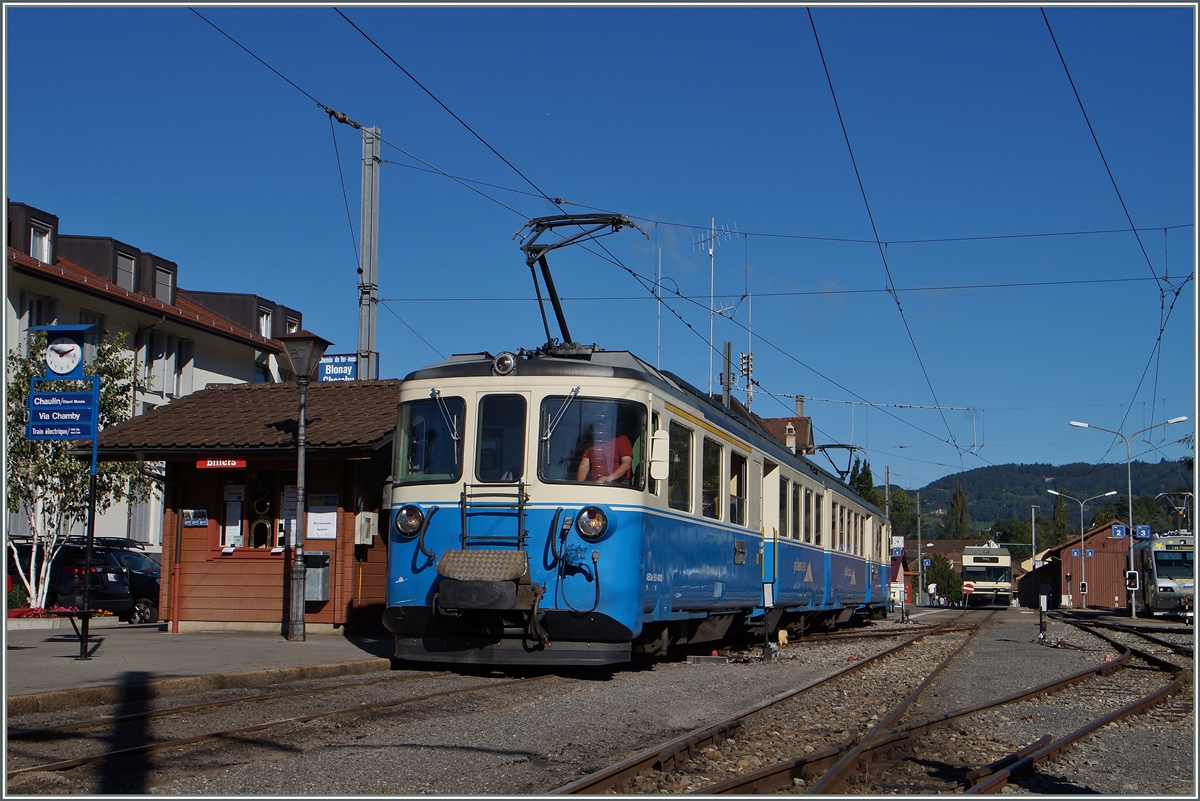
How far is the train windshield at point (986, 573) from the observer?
179 feet

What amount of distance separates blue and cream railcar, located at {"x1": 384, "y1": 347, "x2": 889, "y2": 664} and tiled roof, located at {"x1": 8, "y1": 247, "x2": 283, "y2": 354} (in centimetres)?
1975

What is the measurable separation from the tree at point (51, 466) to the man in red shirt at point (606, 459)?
11597 millimetres

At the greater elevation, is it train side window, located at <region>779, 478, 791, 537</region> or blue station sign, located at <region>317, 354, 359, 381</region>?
blue station sign, located at <region>317, 354, 359, 381</region>

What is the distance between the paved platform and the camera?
8359mm

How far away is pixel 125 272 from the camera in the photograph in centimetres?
3459

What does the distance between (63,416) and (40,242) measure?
73.9ft

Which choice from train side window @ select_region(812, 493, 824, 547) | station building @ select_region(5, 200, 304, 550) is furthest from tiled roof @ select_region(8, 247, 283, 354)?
train side window @ select_region(812, 493, 824, 547)

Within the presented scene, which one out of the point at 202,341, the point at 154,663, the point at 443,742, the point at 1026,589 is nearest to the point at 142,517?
the point at 202,341

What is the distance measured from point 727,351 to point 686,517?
51.8 ft

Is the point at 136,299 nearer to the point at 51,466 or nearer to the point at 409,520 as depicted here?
the point at 51,466

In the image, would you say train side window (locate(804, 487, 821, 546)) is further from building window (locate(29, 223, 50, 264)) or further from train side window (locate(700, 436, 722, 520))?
building window (locate(29, 223, 50, 264))

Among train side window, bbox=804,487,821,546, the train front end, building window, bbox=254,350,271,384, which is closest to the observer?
the train front end

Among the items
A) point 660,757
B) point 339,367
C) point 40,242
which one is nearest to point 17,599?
point 339,367

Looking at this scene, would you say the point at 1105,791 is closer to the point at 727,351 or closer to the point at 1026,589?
the point at 727,351
